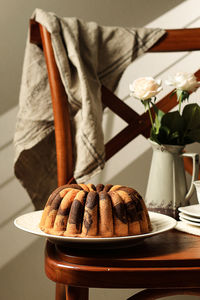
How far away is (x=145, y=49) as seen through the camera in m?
1.33

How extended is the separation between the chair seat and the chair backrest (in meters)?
0.56

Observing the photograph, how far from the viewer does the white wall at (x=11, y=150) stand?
1.67 metres

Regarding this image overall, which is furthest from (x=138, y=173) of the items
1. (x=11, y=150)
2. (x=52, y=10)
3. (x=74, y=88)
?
(x=52, y=10)

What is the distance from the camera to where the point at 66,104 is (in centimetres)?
120

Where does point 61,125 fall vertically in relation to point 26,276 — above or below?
above

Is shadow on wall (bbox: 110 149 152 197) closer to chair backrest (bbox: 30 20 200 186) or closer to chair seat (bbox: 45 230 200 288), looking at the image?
chair backrest (bbox: 30 20 200 186)

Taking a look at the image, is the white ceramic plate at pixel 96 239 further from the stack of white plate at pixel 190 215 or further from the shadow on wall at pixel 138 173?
the shadow on wall at pixel 138 173

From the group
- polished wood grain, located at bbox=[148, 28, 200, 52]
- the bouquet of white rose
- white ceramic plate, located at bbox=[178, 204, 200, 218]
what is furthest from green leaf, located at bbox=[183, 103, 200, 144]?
polished wood grain, located at bbox=[148, 28, 200, 52]

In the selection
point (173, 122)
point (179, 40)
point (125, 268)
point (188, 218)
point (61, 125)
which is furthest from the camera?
point (179, 40)

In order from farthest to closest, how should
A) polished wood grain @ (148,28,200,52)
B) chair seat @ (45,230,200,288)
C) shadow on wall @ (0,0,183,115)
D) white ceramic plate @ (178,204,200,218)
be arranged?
1. shadow on wall @ (0,0,183,115)
2. polished wood grain @ (148,28,200,52)
3. white ceramic plate @ (178,204,200,218)
4. chair seat @ (45,230,200,288)

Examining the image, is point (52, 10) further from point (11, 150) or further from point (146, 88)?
point (146, 88)

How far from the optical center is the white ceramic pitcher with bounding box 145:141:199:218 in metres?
0.88

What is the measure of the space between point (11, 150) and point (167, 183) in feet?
3.04

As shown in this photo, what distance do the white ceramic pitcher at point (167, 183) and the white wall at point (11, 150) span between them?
30.7 inches
